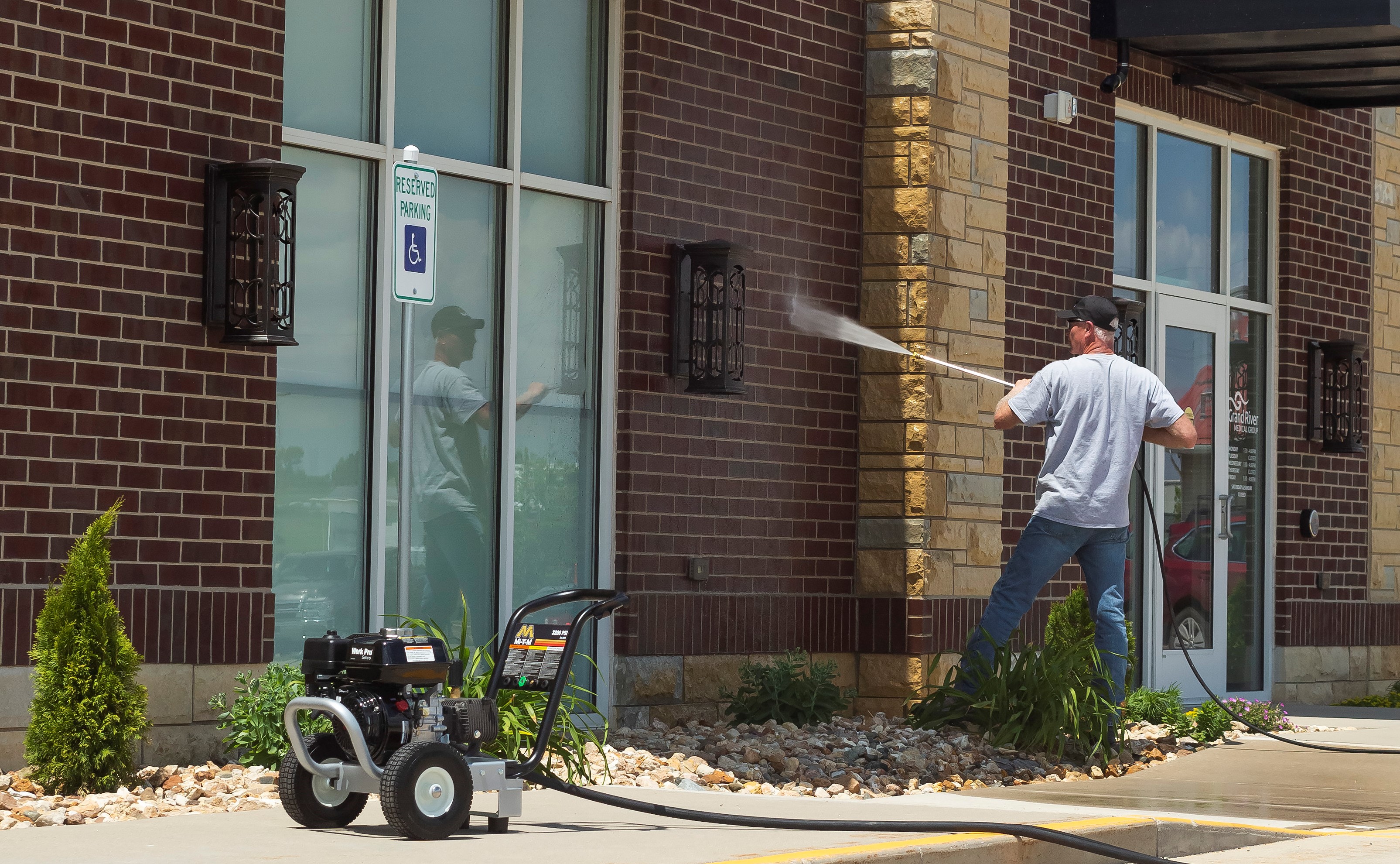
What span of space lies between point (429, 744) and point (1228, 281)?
915cm

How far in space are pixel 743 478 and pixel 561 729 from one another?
296 centimetres

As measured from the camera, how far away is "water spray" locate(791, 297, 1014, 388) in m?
10.7

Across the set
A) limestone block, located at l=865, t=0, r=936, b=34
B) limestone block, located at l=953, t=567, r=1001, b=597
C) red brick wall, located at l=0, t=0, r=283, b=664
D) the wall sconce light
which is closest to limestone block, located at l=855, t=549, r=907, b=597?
limestone block, located at l=953, t=567, r=1001, b=597

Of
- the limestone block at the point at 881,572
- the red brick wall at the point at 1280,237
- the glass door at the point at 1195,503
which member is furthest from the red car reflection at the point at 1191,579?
the limestone block at the point at 881,572

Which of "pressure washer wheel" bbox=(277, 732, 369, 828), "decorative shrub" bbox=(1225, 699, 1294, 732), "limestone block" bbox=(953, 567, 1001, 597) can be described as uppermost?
"limestone block" bbox=(953, 567, 1001, 597)

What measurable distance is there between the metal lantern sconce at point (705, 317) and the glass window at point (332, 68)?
1.92 m

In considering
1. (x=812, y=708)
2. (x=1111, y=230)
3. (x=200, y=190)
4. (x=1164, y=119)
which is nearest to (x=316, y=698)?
(x=200, y=190)

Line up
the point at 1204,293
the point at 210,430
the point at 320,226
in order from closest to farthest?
the point at 210,430 < the point at 320,226 < the point at 1204,293

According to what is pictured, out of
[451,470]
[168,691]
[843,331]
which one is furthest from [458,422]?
[843,331]

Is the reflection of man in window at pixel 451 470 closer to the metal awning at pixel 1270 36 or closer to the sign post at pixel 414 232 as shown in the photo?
the sign post at pixel 414 232

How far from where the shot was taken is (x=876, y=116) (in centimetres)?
1104

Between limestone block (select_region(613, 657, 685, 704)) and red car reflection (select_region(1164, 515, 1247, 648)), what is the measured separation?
173 inches

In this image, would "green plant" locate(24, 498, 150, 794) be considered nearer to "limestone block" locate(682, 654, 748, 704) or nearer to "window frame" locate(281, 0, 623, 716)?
"window frame" locate(281, 0, 623, 716)

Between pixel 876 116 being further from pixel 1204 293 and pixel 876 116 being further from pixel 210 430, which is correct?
pixel 210 430
